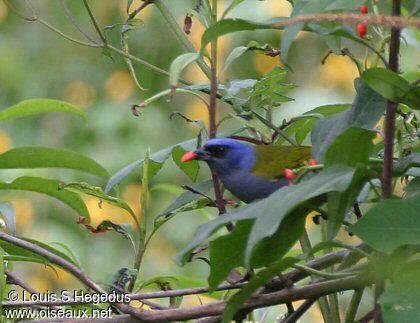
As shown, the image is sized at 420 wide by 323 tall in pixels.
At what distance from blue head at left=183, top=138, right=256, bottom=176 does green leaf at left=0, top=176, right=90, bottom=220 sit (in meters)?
0.24

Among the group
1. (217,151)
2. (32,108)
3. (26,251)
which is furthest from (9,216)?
(217,151)

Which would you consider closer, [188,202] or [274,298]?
[274,298]

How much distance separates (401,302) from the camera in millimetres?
1146

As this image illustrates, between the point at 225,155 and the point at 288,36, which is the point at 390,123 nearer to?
the point at 288,36

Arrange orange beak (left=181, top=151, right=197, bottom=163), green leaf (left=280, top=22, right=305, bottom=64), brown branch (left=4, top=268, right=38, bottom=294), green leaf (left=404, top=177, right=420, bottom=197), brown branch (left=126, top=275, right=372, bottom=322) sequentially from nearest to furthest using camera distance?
green leaf (left=280, top=22, right=305, bottom=64)
brown branch (left=126, top=275, right=372, bottom=322)
green leaf (left=404, top=177, right=420, bottom=197)
brown branch (left=4, top=268, right=38, bottom=294)
orange beak (left=181, top=151, right=197, bottom=163)

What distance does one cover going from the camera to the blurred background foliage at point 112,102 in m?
4.21

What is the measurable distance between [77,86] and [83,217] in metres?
3.36

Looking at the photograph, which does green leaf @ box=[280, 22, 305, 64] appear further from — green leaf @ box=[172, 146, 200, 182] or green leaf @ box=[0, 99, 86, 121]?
green leaf @ box=[0, 99, 86, 121]

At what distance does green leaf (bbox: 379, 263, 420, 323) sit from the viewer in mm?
1138

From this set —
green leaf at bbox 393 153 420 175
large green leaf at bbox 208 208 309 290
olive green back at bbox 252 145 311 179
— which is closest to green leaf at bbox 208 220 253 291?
large green leaf at bbox 208 208 309 290

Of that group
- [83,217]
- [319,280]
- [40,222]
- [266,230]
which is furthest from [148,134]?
[266,230]

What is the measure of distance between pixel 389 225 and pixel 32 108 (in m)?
0.85

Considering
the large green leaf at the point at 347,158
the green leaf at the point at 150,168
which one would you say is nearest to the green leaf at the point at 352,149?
the large green leaf at the point at 347,158

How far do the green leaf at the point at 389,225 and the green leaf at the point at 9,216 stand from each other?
0.68 metres
